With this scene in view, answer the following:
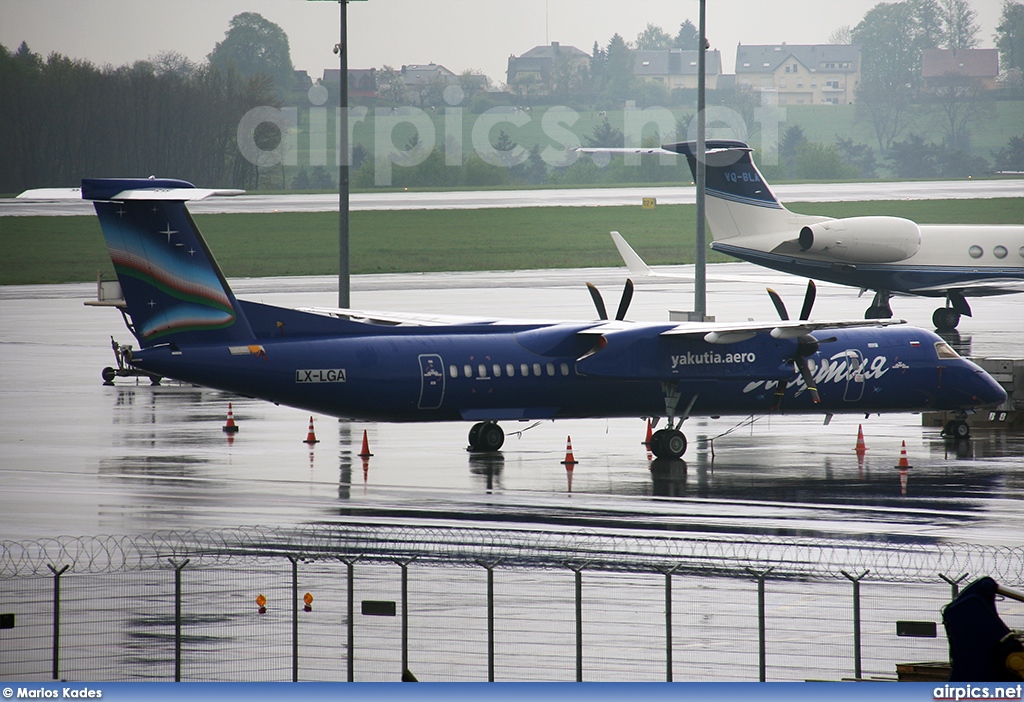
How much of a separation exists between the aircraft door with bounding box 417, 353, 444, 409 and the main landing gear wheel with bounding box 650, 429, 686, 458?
4699 mm

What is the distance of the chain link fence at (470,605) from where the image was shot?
1537cm

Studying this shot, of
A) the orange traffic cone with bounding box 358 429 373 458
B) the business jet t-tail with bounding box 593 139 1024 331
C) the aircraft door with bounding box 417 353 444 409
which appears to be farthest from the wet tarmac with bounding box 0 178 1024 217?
the aircraft door with bounding box 417 353 444 409

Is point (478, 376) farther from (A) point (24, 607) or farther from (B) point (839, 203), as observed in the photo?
(B) point (839, 203)

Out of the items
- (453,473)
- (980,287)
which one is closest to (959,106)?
(980,287)

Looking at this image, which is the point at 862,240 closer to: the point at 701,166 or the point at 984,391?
the point at 701,166

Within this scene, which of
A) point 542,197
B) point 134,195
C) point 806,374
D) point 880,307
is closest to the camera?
point 134,195

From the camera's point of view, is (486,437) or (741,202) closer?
(486,437)

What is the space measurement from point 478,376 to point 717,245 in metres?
28.8

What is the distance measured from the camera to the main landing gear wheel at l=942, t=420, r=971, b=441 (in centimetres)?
3400

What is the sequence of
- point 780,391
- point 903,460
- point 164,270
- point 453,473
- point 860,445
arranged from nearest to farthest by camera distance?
point 164,270
point 453,473
point 903,460
point 780,391
point 860,445

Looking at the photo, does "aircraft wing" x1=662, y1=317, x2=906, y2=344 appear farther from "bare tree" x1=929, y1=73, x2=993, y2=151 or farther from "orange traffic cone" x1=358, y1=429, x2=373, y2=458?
"bare tree" x1=929, y1=73, x2=993, y2=151

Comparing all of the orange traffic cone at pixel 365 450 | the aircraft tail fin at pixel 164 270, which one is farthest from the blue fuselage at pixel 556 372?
the orange traffic cone at pixel 365 450

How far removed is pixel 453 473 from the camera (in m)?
29.6

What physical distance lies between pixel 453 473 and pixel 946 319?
31996mm
